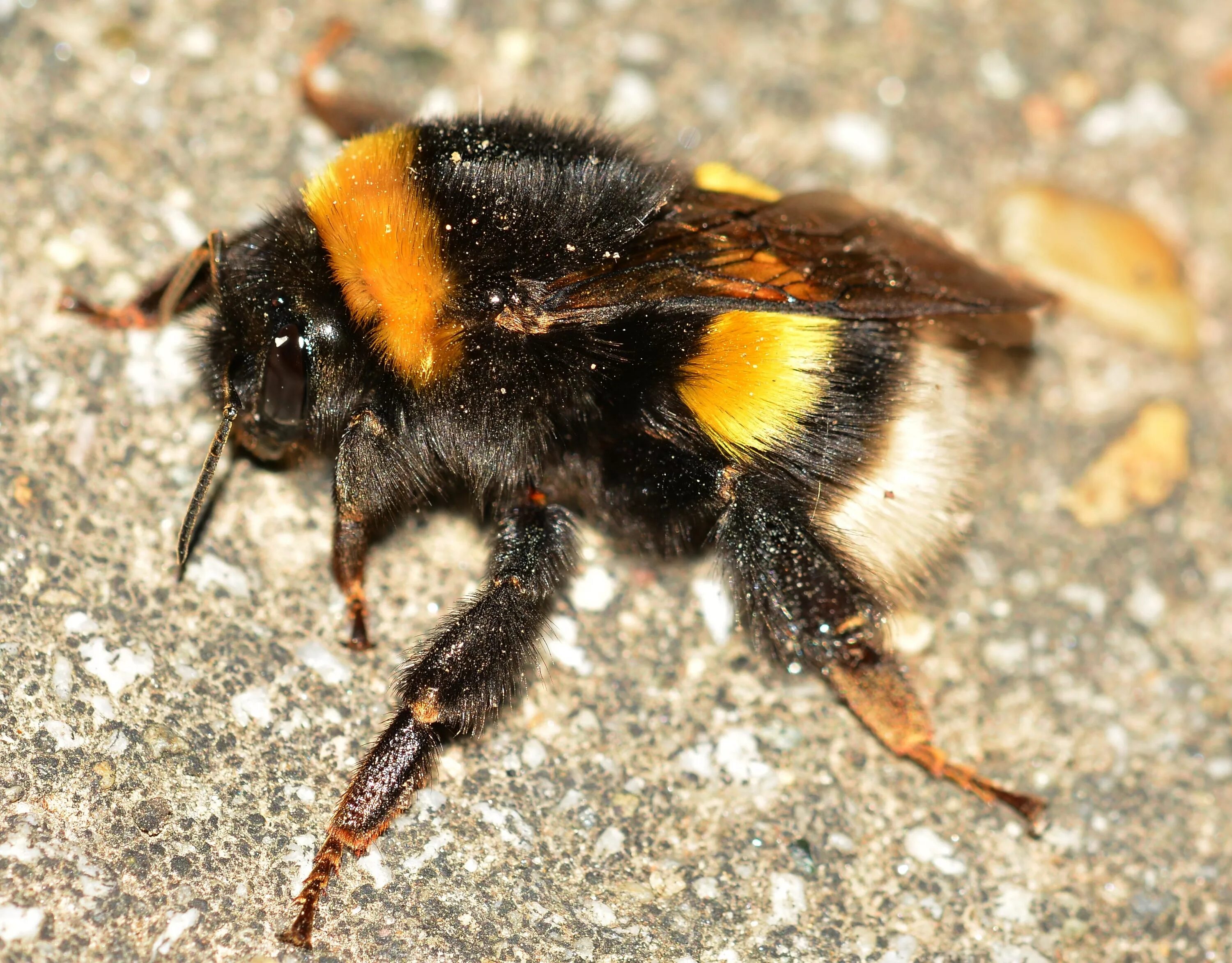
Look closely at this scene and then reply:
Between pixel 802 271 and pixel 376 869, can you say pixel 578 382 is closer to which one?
pixel 802 271

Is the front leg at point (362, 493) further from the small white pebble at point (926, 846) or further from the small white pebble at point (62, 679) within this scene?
the small white pebble at point (926, 846)

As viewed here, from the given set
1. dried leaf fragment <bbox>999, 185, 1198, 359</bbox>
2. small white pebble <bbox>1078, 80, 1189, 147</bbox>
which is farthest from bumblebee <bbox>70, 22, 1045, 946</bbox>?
small white pebble <bbox>1078, 80, 1189, 147</bbox>

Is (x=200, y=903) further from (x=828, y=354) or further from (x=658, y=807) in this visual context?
(x=828, y=354)

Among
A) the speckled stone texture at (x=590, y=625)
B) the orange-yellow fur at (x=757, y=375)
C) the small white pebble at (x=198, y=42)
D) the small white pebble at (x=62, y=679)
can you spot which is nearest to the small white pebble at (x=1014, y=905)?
the speckled stone texture at (x=590, y=625)

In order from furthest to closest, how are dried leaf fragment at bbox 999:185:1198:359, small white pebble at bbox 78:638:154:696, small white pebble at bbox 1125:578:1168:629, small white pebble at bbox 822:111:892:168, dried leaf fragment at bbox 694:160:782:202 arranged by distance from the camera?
small white pebble at bbox 822:111:892:168, dried leaf fragment at bbox 999:185:1198:359, small white pebble at bbox 1125:578:1168:629, dried leaf fragment at bbox 694:160:782:202, small white pebble at bbox 78:638:154:696

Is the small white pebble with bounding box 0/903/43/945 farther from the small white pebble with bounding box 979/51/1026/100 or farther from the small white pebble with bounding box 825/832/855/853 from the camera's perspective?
the small white pebble with bounding box 979/51/1026/100

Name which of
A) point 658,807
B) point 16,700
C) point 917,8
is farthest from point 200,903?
point 917,8
